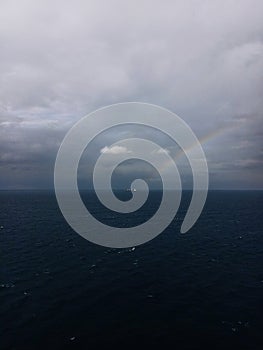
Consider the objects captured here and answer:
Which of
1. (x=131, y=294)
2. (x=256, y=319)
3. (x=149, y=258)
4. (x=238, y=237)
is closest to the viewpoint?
(x=256, y=319)

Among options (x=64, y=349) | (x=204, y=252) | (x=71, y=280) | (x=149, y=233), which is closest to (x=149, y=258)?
(x=204, y=252)

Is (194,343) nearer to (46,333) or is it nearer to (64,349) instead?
(64,349)

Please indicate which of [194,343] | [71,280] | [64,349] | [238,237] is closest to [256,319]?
[194,343]

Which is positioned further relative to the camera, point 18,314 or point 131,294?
point 131,294

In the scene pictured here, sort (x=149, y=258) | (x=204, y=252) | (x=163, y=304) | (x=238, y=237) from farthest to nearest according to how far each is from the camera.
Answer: (x=238, y=237), (x=204, y=252), (x=149, y=258), (x=163, y=304)

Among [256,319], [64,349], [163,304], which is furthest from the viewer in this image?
[163,304]

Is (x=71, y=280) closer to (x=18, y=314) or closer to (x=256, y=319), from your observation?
(x=18, y=314)
